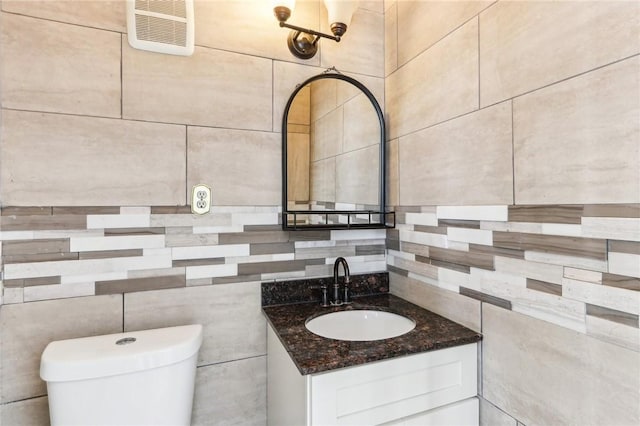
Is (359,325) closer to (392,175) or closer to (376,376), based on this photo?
(376,376)

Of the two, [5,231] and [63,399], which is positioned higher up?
[5,231]

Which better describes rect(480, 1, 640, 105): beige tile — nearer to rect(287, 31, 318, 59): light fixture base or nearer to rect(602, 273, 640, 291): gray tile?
rect(602, 273, 640, 291): gray tile

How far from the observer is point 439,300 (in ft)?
4.32

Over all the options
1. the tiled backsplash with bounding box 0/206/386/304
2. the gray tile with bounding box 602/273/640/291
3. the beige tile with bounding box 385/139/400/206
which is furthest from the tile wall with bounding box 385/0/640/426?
the tiled backsplash with bounding box 0/206/386/304

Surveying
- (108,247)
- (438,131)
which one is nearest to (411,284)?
(438,131)

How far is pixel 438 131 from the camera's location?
4.29 ft

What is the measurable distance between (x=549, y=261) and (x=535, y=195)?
0.19 metres

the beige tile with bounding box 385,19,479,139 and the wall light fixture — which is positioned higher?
the wall light fixture

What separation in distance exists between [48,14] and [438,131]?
1440mm

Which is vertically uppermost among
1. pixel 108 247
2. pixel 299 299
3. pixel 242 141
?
pixel 242 141

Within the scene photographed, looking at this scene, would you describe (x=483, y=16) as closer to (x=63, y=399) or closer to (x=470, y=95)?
(x=470, y=95)

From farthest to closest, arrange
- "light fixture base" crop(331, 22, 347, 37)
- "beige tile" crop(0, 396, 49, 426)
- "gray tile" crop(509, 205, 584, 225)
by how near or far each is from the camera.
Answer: "light fixture base" crop(331, 22, 347, 37) → "beige tile" crop(0, 396, 49, 426) → "gray tile" crop(509, 205, 584, 225)

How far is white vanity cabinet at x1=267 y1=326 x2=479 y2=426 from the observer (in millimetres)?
946

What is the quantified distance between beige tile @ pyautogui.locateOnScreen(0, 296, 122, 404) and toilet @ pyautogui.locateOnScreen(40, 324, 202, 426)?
0.30ft
